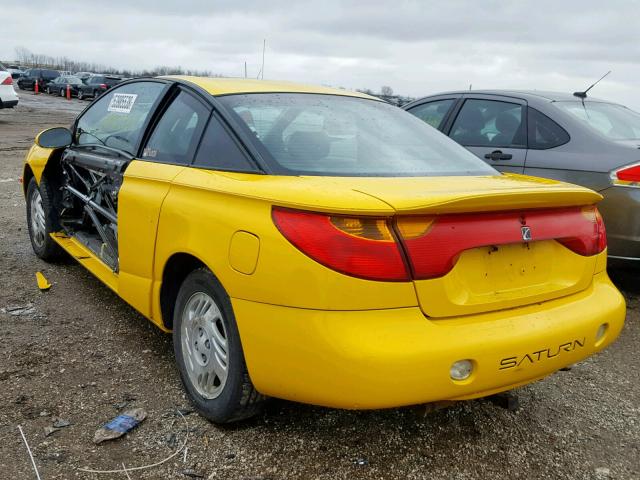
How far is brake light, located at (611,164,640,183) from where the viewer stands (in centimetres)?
422

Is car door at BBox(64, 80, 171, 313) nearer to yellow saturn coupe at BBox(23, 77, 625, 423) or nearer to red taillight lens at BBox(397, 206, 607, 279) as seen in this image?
yellow saturn coupe at BBox(23, 77, 625, 423)

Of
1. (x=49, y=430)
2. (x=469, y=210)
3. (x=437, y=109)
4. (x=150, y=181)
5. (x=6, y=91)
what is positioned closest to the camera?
(x=469, y=210)

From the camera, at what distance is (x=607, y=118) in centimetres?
509

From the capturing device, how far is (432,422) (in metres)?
2.73

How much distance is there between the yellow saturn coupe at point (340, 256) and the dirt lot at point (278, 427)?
0.69 ft

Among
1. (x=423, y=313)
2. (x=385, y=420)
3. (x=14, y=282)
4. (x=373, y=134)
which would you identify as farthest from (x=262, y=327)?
(x=14, y=282)

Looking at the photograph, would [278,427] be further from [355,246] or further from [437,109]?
[437,109]

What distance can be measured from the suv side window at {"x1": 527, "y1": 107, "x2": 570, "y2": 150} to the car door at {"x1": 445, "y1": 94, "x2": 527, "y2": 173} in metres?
0.06

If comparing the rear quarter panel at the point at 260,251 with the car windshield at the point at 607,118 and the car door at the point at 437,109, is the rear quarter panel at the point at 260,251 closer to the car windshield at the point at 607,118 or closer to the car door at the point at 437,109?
the car windshield at the point at 607,118

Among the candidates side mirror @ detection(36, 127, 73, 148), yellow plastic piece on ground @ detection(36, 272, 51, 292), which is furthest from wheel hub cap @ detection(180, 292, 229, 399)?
side mirror @ detection(36, 127, 73, 148)

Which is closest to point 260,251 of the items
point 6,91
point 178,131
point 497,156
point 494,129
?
point 178,131

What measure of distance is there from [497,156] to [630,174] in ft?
3.59

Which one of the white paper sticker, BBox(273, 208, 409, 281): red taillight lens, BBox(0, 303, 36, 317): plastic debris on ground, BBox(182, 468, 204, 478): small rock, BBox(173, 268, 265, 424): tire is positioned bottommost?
BBox(0, 303, 36, 317): plastic debris on ground

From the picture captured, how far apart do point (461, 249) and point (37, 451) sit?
5.97 ft
